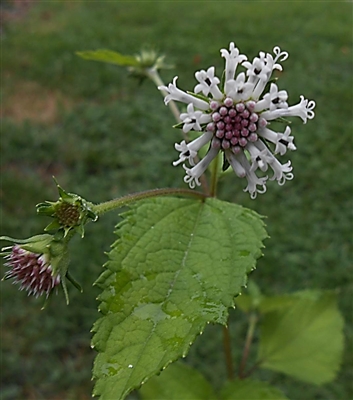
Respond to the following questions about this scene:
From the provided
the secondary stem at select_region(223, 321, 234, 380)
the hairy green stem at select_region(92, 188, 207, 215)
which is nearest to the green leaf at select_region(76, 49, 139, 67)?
the hairy green stem at select_region(92, 188, 207, 215)

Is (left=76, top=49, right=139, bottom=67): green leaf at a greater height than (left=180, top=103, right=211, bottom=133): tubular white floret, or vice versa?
(left=76, top=49, right=139, bottom=67): green leaf

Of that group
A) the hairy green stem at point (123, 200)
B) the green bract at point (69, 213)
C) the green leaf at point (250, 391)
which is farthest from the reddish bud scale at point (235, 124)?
the green leaf at point (250, 391)

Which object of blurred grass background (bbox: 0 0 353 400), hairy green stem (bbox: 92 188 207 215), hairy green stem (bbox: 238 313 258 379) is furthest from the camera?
blurred grass background (bbox: 0 0 353 400)

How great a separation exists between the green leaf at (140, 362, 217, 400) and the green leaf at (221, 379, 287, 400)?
0.31 feet

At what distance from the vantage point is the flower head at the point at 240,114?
121 cm

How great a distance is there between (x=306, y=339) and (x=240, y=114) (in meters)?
1.46

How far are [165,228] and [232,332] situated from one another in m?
1.94

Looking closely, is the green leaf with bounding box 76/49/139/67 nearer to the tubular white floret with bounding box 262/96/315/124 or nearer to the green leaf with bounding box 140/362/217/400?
the tubular white floret with bounding box 262/96/315/124

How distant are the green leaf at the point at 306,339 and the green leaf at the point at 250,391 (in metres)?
0.49

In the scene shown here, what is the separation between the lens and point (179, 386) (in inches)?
74.4

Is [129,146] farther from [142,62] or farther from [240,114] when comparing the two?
[240,114]

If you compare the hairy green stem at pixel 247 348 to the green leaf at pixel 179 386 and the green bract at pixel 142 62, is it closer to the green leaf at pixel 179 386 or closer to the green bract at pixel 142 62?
the green leaf at pixel 179 386

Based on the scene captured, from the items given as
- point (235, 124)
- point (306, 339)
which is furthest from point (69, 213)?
point (306, 339)

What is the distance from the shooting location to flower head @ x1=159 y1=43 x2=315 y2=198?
121cm
